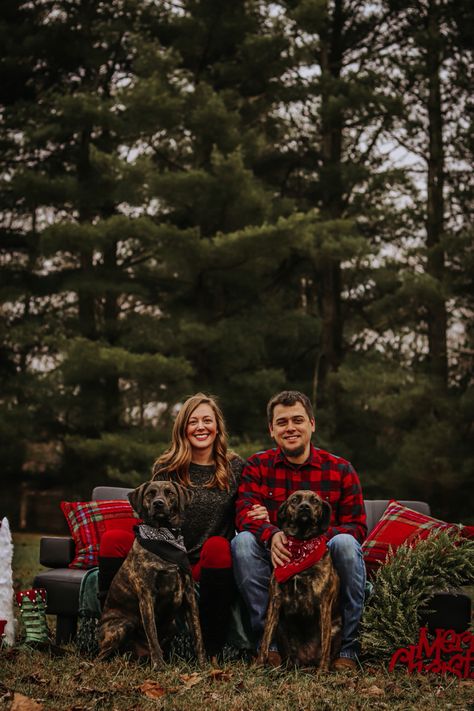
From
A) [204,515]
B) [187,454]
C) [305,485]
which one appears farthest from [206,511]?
[305,485]

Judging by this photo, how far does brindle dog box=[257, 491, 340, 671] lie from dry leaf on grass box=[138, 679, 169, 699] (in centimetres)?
63

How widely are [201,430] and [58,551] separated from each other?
118 cm

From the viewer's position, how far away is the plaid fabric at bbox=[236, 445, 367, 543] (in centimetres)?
463

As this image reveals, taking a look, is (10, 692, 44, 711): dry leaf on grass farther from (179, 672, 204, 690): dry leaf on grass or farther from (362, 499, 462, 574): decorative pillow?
(362, 499, 462, 574): decorative pillow

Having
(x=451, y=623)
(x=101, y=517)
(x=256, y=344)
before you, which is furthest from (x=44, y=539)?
(x=256, y=344)

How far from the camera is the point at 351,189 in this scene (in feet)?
49.3

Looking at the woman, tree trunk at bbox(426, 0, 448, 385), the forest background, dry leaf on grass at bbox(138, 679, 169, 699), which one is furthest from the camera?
tree trunk at bbox(426, 0, 448, 385)

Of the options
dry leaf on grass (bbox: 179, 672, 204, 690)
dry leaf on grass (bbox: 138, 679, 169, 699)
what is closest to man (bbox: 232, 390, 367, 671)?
dry leaf on grass (bbox: 179, 672, 204, 690)

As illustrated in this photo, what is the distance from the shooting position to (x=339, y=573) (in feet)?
14.2

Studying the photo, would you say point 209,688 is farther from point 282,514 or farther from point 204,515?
point 204,515

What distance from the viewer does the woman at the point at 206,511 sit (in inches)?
175

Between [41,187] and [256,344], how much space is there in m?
4.54

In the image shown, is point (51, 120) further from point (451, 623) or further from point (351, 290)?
point (451, 623)

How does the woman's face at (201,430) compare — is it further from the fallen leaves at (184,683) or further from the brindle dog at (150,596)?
the fallen leaves at (184,683)
